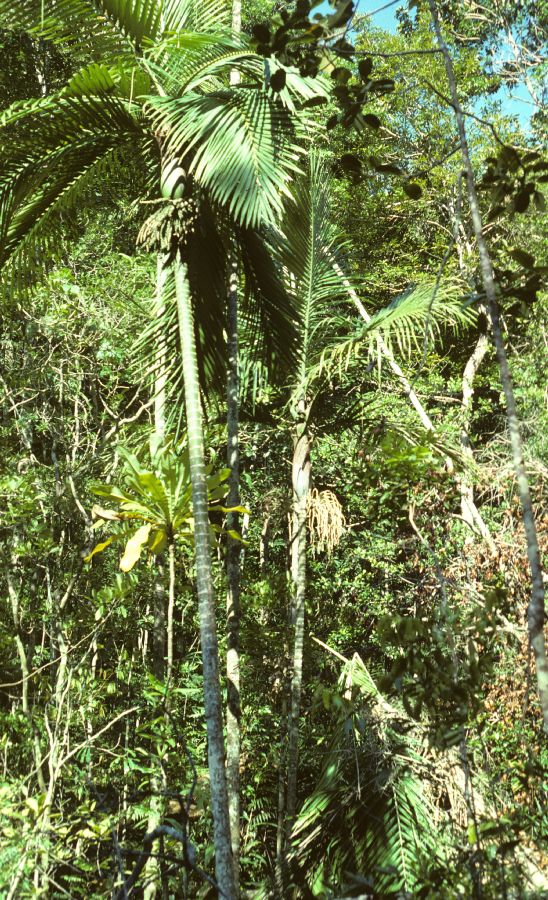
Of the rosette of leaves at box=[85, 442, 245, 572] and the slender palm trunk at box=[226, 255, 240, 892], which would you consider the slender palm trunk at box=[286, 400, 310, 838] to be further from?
the rosette of leaves at box=[85, 442, 245, 572]

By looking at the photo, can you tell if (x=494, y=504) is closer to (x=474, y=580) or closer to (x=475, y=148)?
(x=474, y=580)

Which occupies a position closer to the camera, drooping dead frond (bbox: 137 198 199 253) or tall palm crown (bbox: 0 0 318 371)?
tall palm crown (bbox: 0 0 318 371)

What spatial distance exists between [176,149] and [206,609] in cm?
232

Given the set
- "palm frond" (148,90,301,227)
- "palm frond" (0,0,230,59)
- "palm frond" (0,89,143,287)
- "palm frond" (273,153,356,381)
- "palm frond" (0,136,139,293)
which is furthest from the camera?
"palm frond" (273,153,356,381)

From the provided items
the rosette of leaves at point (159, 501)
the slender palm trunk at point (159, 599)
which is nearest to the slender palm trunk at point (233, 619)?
the rosette of leaves at point (159, 501)

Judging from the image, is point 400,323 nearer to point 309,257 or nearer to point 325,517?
point 309,257

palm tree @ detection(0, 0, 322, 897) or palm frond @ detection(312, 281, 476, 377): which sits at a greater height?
palm tree @ detection(0, 0, 322, 897)

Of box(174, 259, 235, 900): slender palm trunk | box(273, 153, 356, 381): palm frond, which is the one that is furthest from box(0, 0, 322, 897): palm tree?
box(273, 153, 356, 381): palm frond

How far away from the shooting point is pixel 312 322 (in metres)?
5.40

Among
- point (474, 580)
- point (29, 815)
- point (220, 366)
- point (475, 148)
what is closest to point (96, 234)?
point (220, 366)

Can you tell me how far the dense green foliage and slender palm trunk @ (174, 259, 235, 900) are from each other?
28 cm

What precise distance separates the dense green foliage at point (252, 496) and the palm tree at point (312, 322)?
0.03 meters

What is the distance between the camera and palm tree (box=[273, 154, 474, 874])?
491cm

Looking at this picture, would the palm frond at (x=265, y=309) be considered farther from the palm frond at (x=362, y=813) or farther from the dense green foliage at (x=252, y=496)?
the palm frond at (x=362, y=813)
